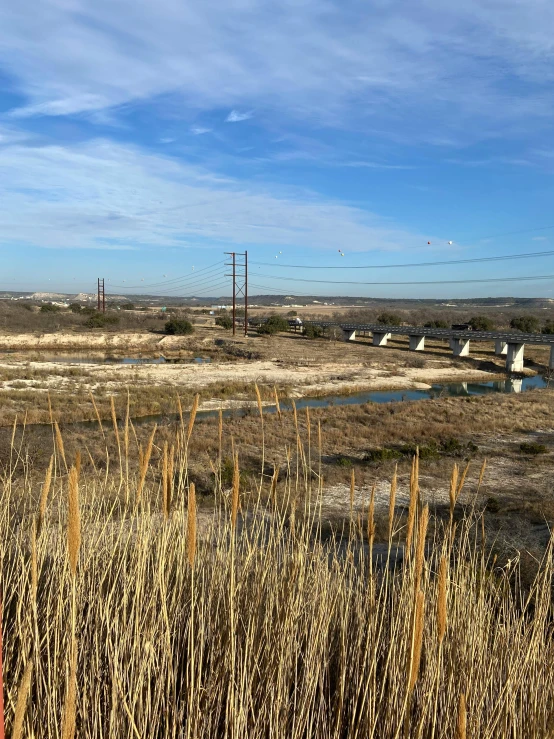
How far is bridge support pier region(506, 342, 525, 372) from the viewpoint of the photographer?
40.0 meters

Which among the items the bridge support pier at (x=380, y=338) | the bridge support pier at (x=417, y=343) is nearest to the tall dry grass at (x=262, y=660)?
the bridge support pier at (x=417, y=343)

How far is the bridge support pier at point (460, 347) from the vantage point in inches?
1800

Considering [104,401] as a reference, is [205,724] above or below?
above

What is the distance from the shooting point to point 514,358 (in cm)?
4031

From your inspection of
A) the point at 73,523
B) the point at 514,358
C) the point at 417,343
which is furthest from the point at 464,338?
the point at 73,523

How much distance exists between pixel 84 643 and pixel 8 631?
49 centimetres

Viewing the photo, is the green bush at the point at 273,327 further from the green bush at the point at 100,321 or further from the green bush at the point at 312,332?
the green bush at the point at 100,321

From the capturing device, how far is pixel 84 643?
263 cm

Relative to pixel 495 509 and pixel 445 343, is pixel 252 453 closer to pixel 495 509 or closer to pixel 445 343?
pixel 495 509

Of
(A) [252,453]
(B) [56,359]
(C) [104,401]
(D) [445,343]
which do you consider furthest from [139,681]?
(D) [445,343]

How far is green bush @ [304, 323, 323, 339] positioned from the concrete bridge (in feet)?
5.90

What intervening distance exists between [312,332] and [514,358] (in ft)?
67.4

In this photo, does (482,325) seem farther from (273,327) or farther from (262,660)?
(262,660)

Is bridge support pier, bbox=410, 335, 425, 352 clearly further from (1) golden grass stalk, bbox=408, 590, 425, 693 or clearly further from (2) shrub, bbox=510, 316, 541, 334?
(1) golden grass stalk, bbox=408, 590, 425, 693
